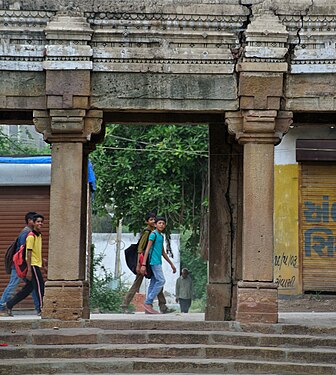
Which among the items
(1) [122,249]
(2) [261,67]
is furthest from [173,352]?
(1) [122,249]

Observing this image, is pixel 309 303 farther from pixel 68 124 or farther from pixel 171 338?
pixel 68 124

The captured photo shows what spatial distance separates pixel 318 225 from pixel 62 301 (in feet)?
25.2

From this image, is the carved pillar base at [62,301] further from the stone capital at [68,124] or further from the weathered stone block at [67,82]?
the weathered stone block at [67,82]

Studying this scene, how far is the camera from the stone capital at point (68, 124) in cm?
1040

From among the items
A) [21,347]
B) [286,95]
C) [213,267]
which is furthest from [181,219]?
[21,347]

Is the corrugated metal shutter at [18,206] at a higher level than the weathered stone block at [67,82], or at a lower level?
lower

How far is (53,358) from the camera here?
9062 millimetres

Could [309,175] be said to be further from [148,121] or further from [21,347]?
[21,347]

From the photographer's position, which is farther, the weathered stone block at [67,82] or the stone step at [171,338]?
the weathered stone block at [67,82]

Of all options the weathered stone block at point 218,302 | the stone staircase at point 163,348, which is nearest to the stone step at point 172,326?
the stone staircase at point 163,348

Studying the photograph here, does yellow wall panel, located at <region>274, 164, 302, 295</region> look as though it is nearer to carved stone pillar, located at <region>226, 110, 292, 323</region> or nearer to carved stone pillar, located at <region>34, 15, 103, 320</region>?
carved stone pillar, located at <region>226, 110, 292, 323</region>

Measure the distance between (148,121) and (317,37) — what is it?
2.64 metres

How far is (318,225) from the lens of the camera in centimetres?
1680

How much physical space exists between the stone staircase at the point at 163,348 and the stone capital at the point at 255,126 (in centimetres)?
211
